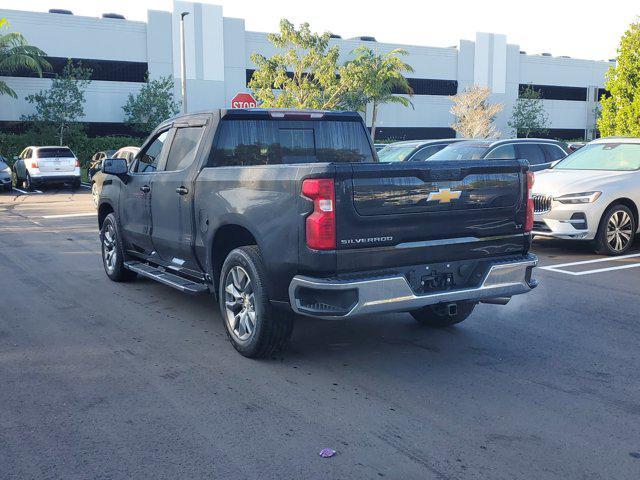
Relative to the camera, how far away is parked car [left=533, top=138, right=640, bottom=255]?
33.7 feet

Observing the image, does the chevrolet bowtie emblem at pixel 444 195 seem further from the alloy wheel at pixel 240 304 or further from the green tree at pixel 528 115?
the green tree at pixel 528 115

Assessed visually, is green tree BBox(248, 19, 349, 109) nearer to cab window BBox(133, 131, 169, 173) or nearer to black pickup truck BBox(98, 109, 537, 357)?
cab window BBox(133, 131, 169, 173)

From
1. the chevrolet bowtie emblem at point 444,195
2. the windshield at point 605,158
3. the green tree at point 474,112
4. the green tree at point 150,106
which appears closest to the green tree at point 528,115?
the green tree at point 474,112

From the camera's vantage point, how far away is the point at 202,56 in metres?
40.4

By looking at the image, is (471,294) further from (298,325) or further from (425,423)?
(298,325)

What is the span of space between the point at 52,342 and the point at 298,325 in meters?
2.22

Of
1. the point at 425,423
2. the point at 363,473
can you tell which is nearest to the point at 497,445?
the point at 425,423

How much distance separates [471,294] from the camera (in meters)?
5.28

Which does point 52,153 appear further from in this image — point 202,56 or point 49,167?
point 202,56

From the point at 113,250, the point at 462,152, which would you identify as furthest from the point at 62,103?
the point at 113,250

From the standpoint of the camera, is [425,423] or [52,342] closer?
[425,423]

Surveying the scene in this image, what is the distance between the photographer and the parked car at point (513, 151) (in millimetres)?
13367

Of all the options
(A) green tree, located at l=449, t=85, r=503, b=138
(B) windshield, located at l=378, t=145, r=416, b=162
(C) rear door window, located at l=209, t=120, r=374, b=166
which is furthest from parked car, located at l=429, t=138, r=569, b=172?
(A) green tree, located at l=449, t=85, r=503, b=138

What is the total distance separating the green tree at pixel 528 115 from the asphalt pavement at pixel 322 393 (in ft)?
148
